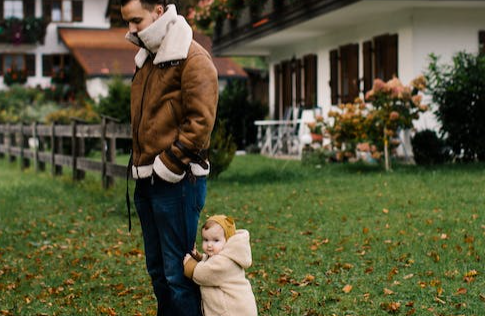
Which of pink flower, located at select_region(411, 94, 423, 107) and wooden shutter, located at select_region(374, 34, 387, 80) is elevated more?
wooden shutter, located at select_region(374, 34, 387, 80)

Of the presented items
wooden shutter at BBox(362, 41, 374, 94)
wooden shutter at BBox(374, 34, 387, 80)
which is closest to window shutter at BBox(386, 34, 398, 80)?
wooden shutter at BBox(374, 34, 387, 80)

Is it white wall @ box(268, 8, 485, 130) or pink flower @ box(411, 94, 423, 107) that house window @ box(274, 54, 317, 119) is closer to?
white wall @ box(268, 8, 485, 130)

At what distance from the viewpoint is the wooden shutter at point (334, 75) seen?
79.3ft

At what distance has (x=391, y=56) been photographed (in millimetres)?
20484

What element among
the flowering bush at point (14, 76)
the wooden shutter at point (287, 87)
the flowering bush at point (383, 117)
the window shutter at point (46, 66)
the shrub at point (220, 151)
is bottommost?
the shrub at point (220, 151)

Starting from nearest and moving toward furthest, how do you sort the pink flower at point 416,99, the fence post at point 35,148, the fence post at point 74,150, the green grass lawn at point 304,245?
1. the green grass lawn at point 304,245
2. the pink flower at point 416,99
3. the fence post at point 74,150
4. the fence post at point 35,148

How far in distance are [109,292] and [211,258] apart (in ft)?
10.4

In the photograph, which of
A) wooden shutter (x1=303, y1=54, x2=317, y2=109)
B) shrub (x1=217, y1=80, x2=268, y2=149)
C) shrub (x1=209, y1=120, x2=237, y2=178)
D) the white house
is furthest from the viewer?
the white house

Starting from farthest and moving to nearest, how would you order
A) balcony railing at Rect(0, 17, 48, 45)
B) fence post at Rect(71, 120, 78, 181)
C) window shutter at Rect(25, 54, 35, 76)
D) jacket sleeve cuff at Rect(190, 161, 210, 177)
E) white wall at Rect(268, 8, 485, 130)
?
window shutter at Rect(25, 54, 35, 76) < balcony railing at Rect(0, 17, 48, 45) < white wall at Rect(268, 8, 485, 130) < fence post at Rect(71, 120, 78, 181) < jacket sleeve cuff at Rect(190, 161, 210, 177)

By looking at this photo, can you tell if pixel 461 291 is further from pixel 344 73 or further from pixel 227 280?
pixel 344 73

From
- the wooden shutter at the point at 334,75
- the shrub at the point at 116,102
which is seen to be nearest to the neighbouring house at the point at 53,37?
the shrub at the point at 116,102

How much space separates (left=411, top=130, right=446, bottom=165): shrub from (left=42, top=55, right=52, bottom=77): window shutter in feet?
117

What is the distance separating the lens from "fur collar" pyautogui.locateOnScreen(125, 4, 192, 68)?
15.8ft

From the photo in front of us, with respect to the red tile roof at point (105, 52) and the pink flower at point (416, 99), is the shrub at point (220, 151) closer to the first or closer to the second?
the pink flower at point (416, 99)
